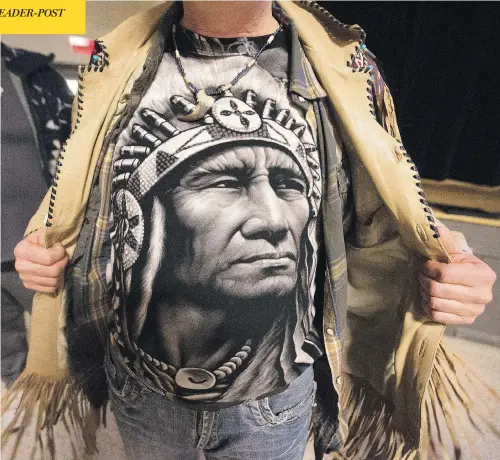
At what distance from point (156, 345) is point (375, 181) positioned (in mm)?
323

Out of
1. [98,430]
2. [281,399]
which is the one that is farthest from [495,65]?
[98,430]

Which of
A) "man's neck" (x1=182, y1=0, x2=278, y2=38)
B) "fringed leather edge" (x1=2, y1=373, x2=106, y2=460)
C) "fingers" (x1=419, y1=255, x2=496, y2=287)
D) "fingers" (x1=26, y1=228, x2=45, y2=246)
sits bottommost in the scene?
"fringed leather edge" (x1=2, y1=373, x2=106, y2=460)

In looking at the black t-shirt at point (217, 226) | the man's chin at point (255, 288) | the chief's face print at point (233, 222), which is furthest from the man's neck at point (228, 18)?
the man's chin at point (255, 288)

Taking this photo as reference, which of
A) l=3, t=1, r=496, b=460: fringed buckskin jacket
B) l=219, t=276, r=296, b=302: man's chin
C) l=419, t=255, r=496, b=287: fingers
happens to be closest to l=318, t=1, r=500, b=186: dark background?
l=3, t=1, r=496, b=460: fringed buckskin jacket

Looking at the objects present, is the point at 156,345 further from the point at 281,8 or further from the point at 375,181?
the point at 281,8

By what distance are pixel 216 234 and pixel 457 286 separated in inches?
11.6

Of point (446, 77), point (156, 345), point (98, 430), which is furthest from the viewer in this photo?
point (98, 430)

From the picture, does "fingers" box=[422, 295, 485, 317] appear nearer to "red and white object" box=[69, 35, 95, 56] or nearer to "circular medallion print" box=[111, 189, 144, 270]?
"circular medallion print" box=[111, 189, 144, 270]

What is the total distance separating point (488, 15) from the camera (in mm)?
519

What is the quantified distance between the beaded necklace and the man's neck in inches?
0.9

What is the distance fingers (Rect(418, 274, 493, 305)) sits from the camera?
1.53 ft

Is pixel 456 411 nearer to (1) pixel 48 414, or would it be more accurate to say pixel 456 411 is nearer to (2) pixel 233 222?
(2) pixel 233 222

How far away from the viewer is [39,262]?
52 cm

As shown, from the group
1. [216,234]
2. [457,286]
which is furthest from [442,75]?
[216,234]
